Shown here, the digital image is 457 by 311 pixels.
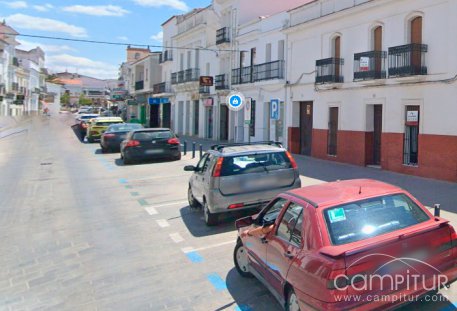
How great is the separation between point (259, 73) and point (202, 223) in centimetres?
1583

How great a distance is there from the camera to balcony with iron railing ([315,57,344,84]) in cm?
1694

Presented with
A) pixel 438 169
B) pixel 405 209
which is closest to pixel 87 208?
pixel 405 209

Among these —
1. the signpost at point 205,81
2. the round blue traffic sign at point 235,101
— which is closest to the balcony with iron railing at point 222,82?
the signpost at point 205,81

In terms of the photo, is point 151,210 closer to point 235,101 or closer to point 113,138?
point 235,101

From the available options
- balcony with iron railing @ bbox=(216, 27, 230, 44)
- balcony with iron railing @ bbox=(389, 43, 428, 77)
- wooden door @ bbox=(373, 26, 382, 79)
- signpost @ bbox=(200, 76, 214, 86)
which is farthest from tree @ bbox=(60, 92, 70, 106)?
balcony with iron railing @ bbox=(389, 43, 428, 77)

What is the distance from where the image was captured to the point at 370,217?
395 centimetres

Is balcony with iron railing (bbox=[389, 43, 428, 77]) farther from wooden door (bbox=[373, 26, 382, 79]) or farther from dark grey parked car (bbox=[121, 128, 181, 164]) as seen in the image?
dark grey parked car (bbox=[121, 128, 181, 164])

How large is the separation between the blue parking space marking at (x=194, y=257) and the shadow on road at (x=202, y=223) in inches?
40.0

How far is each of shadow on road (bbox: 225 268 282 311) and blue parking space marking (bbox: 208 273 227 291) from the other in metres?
0.06

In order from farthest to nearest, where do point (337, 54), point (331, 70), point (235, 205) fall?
point (337, 54) → point (331, 70) → point (235, 205)

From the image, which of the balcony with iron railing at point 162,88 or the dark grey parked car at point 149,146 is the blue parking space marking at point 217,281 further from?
the balcony with iron railing at point 162,88

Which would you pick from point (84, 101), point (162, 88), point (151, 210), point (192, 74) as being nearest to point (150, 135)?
point (151, 210)

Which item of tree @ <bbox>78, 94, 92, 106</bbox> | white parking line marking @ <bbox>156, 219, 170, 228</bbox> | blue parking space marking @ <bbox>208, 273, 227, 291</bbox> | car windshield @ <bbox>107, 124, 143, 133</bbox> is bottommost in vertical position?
blue parking space marking @ <bbox>208, 273, 227, 291</bbox>

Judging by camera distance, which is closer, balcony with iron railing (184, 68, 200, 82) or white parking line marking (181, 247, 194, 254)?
white parking line marking (181, 247, 194, 254)
